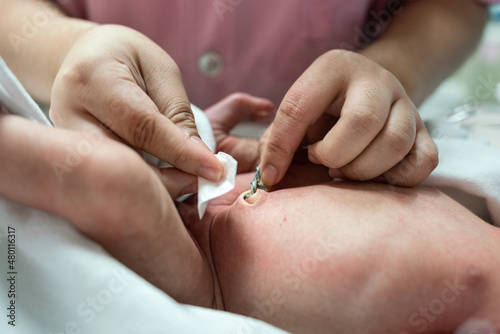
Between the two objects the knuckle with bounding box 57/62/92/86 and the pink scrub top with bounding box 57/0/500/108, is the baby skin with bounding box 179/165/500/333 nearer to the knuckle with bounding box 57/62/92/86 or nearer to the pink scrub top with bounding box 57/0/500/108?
the knuckle with bounding box 57/62/92/86

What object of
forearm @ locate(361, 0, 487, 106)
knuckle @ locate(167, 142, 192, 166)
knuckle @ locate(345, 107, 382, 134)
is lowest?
knuckle @ locate(167, 142, 192, 166)

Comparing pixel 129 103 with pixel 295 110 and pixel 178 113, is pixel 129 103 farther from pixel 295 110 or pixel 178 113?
pixel 295 110

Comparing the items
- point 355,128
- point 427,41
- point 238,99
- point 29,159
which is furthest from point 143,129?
point 427,41

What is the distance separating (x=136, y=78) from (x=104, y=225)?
24 cm

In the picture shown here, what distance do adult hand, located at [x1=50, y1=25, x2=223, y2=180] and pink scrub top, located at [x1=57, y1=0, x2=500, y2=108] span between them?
12.1 inches

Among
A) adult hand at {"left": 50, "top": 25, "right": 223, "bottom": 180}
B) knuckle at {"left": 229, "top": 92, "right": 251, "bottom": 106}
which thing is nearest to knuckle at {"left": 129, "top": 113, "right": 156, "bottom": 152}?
adult hand at {"left": 50, "top": 25, "right": 223, "bottom": 180}

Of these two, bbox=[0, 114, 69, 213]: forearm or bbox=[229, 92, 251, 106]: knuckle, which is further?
bbox=[229, 92, 251, 106]: knuckle

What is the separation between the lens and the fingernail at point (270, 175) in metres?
0.64

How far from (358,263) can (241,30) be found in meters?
0.61

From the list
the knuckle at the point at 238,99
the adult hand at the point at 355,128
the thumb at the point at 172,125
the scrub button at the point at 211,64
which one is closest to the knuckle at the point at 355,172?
the adult hand at the point at 355,128

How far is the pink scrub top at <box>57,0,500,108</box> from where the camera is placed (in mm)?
918

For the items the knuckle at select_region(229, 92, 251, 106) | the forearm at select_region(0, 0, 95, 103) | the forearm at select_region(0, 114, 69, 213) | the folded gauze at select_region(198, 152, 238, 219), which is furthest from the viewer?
the knuckle at select_region(229, 92, 251, 106)

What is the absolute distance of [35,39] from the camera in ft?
2.71

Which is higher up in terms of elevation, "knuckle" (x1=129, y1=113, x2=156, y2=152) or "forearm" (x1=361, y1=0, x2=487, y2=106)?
"forearm" (x1=361, y1=0, x2=487, y2=106)
